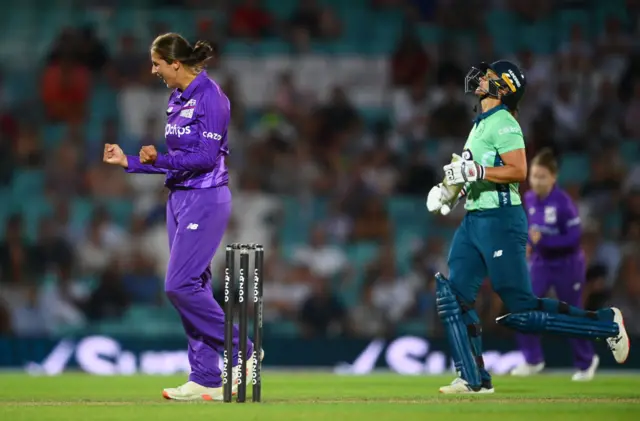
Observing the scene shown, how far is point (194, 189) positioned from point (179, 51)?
2.81 ft

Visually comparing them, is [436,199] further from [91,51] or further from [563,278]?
[91,51]

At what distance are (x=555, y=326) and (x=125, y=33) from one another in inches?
383

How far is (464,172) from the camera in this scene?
24.1ft

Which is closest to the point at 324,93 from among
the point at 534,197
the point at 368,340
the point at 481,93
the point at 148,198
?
the point at 148,198

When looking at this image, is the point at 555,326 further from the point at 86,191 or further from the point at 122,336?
the point at 86,191

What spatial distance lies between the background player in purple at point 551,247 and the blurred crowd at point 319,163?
92.1 inches

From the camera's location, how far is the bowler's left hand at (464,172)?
7305 millimetres

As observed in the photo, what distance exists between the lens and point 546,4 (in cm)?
1590

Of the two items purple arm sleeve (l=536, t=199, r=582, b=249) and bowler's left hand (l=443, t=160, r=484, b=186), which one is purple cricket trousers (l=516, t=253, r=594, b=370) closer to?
purple arm sleeve (l=536, t=199, r=582, b=249)

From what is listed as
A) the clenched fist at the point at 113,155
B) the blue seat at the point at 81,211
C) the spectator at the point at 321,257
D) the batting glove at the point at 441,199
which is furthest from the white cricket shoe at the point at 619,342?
the blue seat at the point at 81,211

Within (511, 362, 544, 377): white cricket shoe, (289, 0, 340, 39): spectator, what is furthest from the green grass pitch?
(289, 0, 340, 39): spectator

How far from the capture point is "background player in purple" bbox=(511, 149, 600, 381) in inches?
408

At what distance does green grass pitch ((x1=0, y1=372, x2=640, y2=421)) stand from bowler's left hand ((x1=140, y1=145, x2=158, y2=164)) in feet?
4.73

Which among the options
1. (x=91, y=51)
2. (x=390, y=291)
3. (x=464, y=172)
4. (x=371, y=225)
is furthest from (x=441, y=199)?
(x=91, y=51)
